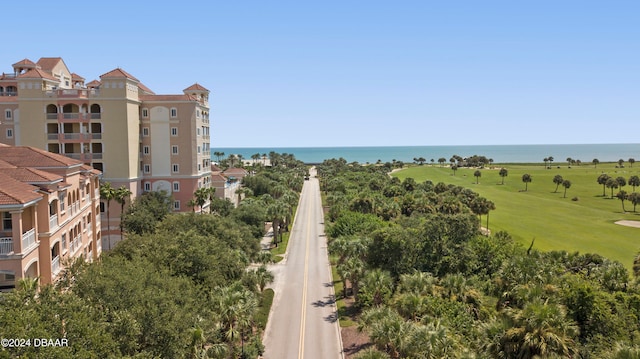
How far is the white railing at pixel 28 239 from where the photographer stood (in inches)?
1076

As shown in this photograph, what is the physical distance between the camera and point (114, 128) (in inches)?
2501

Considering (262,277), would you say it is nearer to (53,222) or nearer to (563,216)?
(53,222)

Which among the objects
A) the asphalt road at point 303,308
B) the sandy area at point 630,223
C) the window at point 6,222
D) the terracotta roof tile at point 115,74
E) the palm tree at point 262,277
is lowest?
the asphalt road at point 303,308

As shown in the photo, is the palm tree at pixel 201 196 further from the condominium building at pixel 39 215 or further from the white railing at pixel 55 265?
the white railing at pixel 55 265

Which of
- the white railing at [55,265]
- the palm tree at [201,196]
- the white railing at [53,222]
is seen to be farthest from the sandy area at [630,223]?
the white railing at [53,222]

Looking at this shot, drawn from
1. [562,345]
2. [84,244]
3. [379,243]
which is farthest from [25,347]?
[379,243]

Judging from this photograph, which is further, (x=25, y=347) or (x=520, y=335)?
(x=520, y=335)

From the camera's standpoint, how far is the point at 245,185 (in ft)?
364

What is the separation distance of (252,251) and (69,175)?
23546mm

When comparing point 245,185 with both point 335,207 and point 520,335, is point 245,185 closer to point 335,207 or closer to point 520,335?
point 335,207

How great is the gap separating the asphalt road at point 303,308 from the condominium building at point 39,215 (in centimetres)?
1801

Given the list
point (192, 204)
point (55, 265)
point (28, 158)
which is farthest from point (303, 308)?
point (192, 204)

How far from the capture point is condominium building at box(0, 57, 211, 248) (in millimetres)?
62281

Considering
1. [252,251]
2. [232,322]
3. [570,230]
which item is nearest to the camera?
[232,322]
